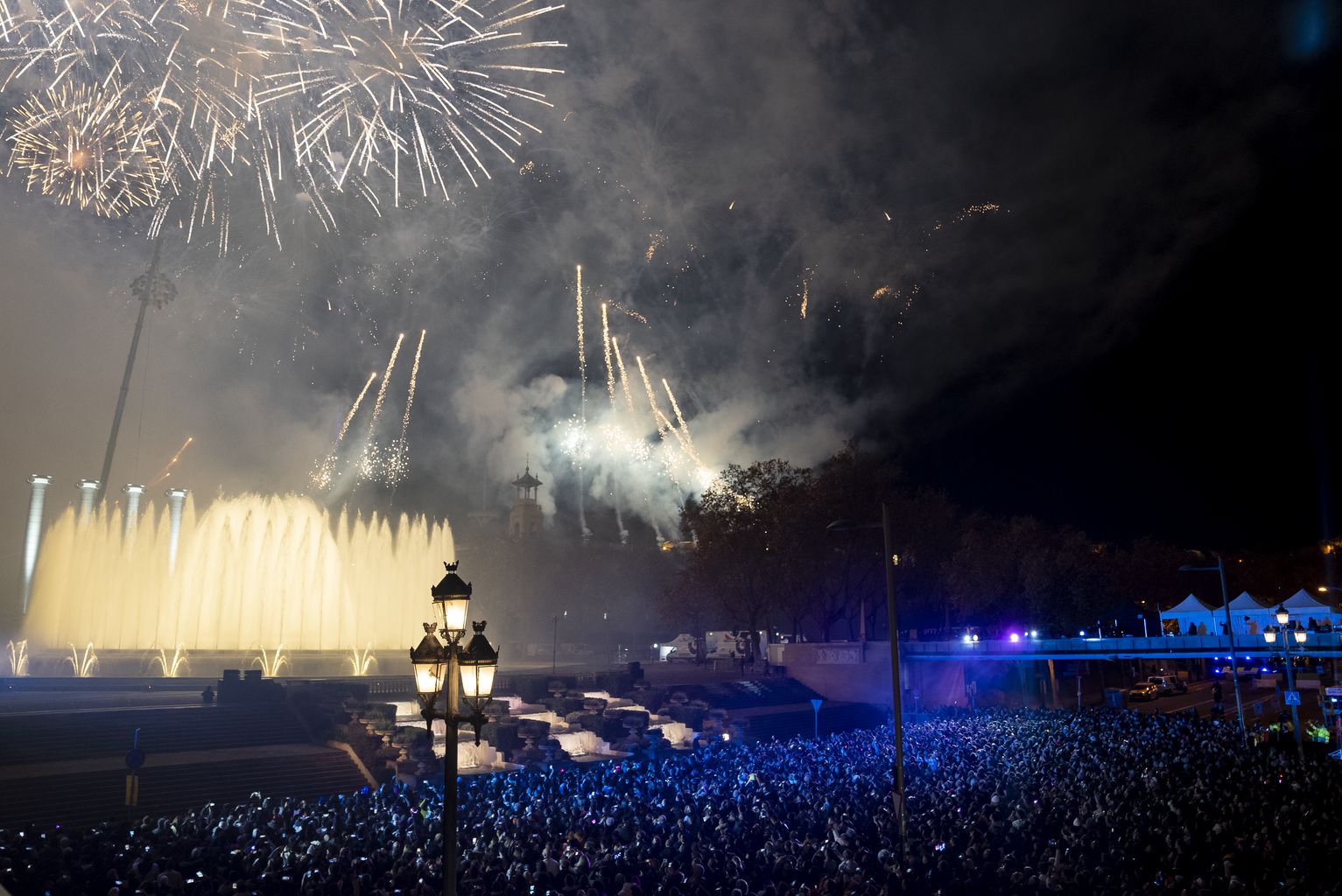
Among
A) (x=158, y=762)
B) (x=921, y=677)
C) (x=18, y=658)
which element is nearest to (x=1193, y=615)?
(x=921, y=677)

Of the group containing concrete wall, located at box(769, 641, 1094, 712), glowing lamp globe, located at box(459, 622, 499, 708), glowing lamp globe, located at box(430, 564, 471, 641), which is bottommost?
concrete wall, located at box(769, 641, 1094, 712)

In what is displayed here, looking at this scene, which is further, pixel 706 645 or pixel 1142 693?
pixel 706 645

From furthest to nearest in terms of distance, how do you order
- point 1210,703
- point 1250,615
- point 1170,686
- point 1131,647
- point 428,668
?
point 1170,686
point 1210,703
point 1250,615
point 1131,647
point 428,668

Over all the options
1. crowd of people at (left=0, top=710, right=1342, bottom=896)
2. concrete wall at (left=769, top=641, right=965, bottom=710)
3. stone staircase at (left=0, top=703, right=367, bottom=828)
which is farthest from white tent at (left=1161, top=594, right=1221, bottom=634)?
stone staircase at (left=0, top=703, right=367, bottom=828)

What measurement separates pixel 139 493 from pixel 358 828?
186ft

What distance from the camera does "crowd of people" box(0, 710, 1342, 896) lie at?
525 inches

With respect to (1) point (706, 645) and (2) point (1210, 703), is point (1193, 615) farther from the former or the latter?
(1) point (706, 645)

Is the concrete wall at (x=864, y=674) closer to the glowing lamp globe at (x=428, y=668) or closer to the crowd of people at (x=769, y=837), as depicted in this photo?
the crowd of people at (x=769, y=837)

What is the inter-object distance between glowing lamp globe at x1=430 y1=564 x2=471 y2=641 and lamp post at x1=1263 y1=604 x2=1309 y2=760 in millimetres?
24762

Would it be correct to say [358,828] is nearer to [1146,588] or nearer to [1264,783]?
[1264,783]

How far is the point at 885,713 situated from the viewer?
45.2 m

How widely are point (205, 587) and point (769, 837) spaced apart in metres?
41.4

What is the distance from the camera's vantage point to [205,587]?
47250 millimetres

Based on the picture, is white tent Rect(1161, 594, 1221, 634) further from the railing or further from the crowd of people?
the crowd of people
